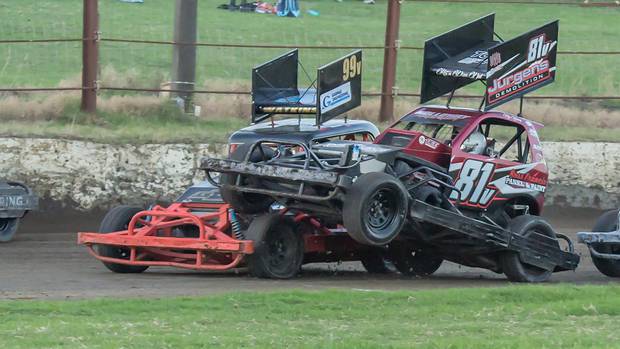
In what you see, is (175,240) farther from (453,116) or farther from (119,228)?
(453,116)

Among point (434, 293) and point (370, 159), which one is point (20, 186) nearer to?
point (370, 159)

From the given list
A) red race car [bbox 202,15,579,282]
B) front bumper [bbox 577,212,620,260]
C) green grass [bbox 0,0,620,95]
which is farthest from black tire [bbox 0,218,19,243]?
front bumper [bbox 577,212,620,260]

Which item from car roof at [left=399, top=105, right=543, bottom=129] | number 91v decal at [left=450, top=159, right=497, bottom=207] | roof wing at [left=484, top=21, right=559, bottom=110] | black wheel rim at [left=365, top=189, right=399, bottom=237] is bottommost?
black wheel rim at [left=365, top=189, right=399, bottom=237]

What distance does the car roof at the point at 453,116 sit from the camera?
46.1 feet

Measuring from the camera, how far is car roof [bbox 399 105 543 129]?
1405 cm

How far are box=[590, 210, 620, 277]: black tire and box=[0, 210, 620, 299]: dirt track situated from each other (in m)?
0.13

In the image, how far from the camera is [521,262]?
44.8ft

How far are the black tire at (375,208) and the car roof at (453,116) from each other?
6.90ft

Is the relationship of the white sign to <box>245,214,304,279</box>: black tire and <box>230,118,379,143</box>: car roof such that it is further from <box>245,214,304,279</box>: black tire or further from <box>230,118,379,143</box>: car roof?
<box>245,214,304,279</box>: black tire

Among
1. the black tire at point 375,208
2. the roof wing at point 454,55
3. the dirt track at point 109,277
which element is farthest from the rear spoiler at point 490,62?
the black tire at point 375,208

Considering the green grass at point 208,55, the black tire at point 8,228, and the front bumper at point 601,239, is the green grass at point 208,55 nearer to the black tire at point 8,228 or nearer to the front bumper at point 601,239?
the black tire at point 8,228

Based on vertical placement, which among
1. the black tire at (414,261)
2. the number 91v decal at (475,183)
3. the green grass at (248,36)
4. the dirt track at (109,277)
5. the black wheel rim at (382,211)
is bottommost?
the dirt track at (109,277)

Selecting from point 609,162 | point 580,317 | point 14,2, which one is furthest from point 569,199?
point 14,2

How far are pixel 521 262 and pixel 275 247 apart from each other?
2.72 metres
